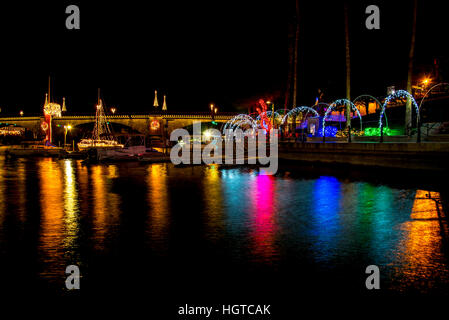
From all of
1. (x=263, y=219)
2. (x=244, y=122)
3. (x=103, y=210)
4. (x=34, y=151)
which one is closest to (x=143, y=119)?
(x=244, y=122)

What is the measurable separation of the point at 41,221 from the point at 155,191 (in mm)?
5392

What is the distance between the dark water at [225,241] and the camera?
18.1 ft

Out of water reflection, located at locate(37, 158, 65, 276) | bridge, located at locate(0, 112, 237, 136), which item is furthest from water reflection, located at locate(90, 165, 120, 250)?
bridge, located at locate(0, 112, 237, 136)

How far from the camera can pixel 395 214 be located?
32.9ft

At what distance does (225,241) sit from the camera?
7664 mm

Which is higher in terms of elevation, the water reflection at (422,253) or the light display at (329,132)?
the light display at (329,132)

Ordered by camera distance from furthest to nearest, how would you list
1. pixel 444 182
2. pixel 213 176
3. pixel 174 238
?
1. pixel 213 176
2. pixel 444 182
3. pixel 174 238

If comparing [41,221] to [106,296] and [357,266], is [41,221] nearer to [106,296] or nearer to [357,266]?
[106,296]

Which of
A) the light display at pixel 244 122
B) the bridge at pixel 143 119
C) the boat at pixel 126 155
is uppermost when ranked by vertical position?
the bridge at pixel 143 119

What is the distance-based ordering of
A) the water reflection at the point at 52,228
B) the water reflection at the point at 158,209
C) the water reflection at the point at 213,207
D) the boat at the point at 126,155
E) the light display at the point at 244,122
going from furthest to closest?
the light display at the point at 244,122 → the boat at the point at 126,155 → the water reflection at the point at 213,207 → the water reflection at the point at 158,209 → the water reflection at the point at 52,228

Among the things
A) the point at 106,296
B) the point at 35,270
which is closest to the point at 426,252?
the point at 106,296

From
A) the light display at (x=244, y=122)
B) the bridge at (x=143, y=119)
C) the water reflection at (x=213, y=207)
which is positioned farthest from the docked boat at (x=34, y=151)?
the bridge at (x=143, y=119)

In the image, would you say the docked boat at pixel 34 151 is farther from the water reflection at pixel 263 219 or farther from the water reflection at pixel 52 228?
the water reflection at pixel 263 219

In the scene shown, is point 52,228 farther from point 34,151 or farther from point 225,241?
point 34,151
